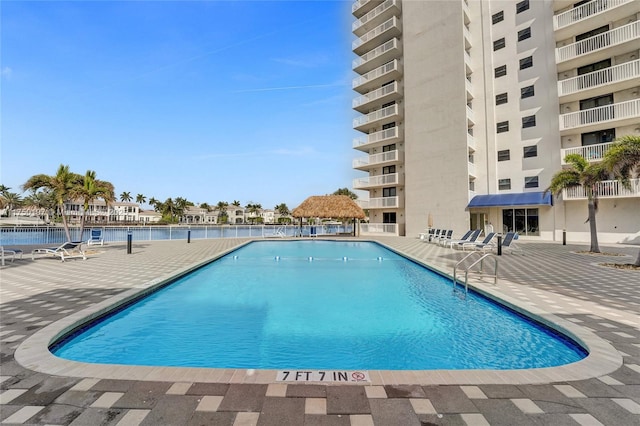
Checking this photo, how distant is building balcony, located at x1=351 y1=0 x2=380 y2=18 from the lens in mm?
31719

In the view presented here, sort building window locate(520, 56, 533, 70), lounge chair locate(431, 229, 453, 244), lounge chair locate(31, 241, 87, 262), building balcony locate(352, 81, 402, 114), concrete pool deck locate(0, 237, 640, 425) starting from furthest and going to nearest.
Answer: building balcony locate(352, 81, 402, 114)
building window locate(520, 56, 533, 70)
lounge chair locate(431, 229, 453, 244)
lounge chair locate(31, 241, 87, 262)
concrete pool deck locate(0, 237, 640, 425)

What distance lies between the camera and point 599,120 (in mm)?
19516

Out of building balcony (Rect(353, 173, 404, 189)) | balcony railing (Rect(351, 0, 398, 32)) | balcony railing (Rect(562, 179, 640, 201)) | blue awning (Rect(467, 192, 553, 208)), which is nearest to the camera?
balcony railing (Rect(562, 179, 640, 201))

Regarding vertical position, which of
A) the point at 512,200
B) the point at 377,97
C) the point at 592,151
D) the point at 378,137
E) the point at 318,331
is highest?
the point at 377,97

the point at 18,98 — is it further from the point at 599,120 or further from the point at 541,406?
the point at 599,120

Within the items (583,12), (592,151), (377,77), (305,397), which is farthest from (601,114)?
(305,397)

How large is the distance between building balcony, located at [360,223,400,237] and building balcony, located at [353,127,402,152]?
8047 mm

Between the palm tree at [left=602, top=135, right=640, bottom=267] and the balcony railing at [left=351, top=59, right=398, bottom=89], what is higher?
the balcony railing at [left=351, top=59, right=398, bottom=89]

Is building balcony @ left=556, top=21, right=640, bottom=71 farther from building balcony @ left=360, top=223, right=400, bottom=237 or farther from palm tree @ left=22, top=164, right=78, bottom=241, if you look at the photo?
palm tree @ left=22, top=164, right=78, bottom=241

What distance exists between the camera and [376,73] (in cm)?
3056

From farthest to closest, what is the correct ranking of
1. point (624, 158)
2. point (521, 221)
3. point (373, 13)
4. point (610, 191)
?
point (373, 13), point (521, 221), point (610, 191), point (624, 158)

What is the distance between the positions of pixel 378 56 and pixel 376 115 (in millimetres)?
5735

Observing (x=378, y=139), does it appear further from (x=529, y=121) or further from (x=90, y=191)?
(x=90, y=191)

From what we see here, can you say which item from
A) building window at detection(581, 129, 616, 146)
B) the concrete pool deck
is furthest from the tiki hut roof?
the concrete pool deck
